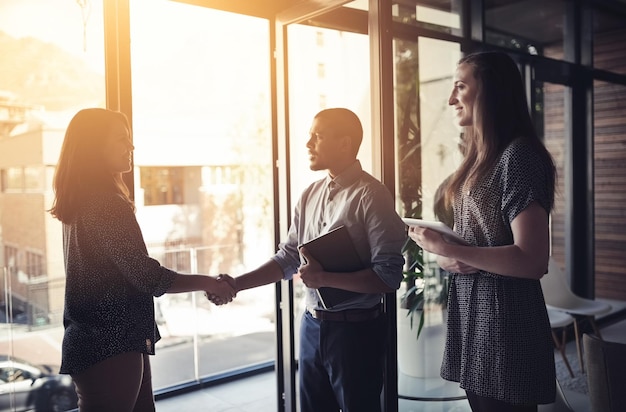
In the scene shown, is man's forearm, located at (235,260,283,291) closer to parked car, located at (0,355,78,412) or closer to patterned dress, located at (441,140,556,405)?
patterned dress, located at (441,140,556,405)

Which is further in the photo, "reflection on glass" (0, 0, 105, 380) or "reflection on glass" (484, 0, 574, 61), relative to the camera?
"reflection on glass" (484, 0, 574, 61)

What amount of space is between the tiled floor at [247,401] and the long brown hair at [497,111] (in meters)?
1.93

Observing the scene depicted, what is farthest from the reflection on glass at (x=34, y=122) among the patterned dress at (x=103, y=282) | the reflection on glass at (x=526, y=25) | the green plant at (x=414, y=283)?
the reflection on glass at (x=526, y=25)

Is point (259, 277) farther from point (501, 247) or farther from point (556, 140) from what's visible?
point (556, 140)

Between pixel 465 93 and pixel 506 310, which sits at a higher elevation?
pixel 465 93

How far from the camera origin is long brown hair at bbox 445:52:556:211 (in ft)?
4.83

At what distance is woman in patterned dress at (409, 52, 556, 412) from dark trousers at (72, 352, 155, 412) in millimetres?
964

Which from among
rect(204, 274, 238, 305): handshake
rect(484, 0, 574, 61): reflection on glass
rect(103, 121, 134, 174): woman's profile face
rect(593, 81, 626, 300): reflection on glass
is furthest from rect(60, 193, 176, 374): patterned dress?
rect(593, 81, 626, 300): reflection on glass

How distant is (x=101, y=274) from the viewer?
5.51ft

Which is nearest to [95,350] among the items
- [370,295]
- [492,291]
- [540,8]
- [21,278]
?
[370,295]

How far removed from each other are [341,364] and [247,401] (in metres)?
1.91

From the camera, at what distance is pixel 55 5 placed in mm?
2705

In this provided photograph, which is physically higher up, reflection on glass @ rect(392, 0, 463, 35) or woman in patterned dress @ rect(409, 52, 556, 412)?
reflection on glass @ rect(392, 0, 463, 35)

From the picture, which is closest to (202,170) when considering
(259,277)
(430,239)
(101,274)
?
(259,277)
